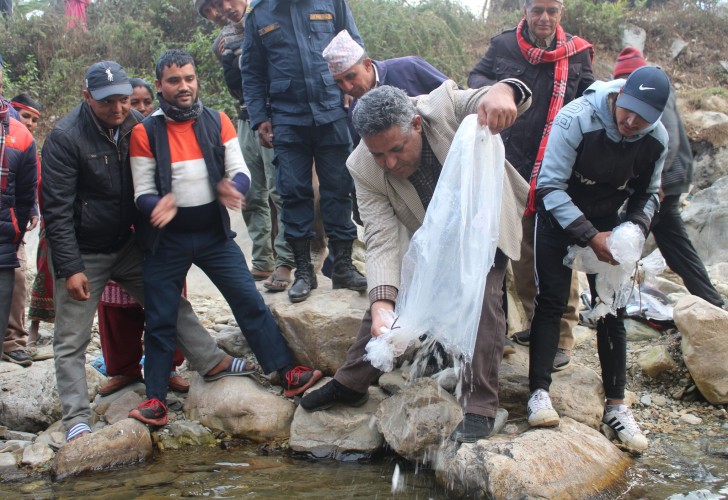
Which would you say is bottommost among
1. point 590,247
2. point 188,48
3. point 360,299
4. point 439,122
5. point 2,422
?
point 2,422

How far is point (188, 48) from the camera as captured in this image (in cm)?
1117

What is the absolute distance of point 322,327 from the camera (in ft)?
14.8

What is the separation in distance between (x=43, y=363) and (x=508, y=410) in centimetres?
318

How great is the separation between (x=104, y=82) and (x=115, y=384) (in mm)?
1978

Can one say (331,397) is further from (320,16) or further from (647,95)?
(320,16)

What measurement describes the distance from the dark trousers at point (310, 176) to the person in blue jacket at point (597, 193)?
54.6 inches

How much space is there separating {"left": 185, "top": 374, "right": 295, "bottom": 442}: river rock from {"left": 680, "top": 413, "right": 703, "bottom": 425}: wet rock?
2357mm

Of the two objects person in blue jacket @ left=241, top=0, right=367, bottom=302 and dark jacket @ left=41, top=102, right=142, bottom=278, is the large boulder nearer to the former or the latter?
person in blue jacket @ left=241, top=0, right=367, bottom=302

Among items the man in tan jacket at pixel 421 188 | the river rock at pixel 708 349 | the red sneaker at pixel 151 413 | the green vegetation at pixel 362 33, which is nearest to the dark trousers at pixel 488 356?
the man in tan jacket at pixel 421 188

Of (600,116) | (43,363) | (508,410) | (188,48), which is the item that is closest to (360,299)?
(508,410)

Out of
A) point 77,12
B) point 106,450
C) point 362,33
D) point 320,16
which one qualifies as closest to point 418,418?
point 106,450

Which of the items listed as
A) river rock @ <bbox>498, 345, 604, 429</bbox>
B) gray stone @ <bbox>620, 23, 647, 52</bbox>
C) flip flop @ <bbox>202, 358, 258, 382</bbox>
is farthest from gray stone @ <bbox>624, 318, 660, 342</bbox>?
gray stone @ <bbox>620, 23, 647, 52</bbox>

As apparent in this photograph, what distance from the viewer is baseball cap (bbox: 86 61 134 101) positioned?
3867 millimetres

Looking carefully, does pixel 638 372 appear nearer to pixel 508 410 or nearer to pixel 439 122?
pixel 508 410
